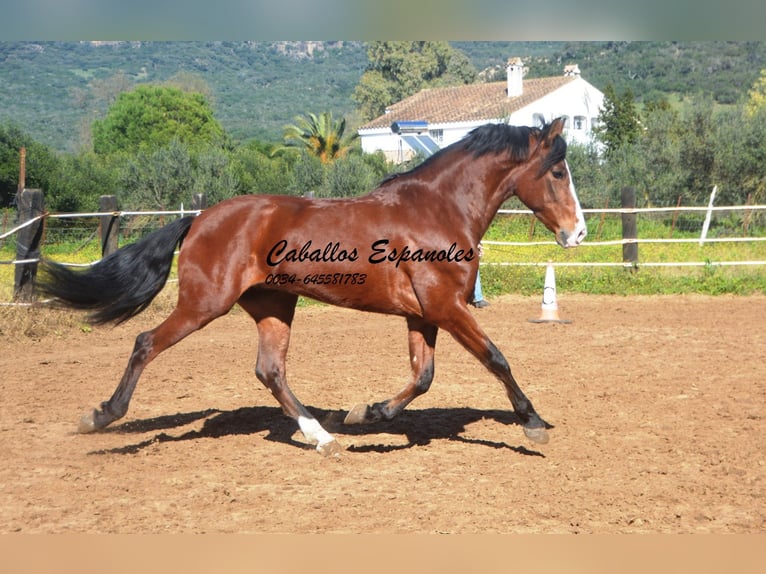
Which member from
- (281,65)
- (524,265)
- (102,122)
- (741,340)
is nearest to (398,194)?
(741,340)

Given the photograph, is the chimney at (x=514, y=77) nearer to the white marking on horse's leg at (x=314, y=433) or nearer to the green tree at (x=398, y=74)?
the green tree at (x=398, y=74)

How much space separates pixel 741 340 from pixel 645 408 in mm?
3467

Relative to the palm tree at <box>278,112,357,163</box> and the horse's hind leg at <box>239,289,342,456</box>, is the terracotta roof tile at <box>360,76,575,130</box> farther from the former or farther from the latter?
the horse's hind leg at <box>239,289,342,456</box>

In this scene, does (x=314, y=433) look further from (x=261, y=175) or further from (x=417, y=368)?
(x=261, y=175)

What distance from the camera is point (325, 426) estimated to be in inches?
234

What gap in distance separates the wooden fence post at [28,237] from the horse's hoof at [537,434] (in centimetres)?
744

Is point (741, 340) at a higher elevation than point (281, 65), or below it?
below

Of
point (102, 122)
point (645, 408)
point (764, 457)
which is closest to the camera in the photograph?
point (764, 457)

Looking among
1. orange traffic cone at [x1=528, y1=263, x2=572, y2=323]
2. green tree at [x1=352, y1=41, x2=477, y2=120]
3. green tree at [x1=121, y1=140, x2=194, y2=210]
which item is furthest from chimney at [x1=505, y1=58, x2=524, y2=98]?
orange traffic cone at [x1=528, y1=263, x2=572, y2=323]

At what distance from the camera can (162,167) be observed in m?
28.3

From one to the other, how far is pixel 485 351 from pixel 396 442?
1023 millimetres

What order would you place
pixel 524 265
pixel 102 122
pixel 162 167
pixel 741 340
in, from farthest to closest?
pixel 102 122
pixel 162 167
pixel 524 265
pixel 741 340

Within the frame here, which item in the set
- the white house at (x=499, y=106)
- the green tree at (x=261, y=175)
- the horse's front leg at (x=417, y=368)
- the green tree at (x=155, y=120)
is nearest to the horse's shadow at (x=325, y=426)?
the horse's front leg at (x=417, y=368)

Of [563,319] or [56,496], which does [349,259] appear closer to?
[56,496]
